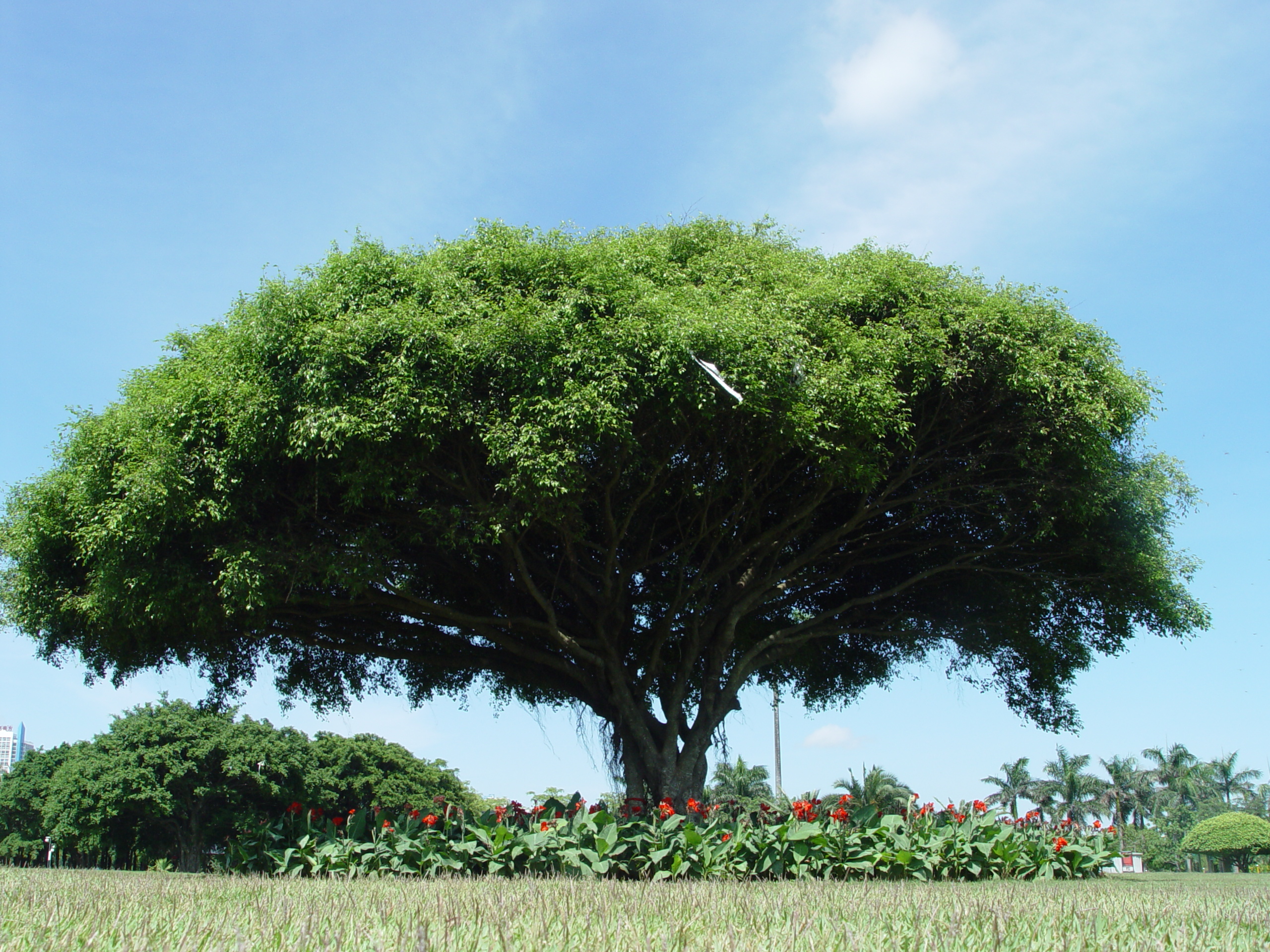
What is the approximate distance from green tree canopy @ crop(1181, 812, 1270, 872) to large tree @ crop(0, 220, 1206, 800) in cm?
3061

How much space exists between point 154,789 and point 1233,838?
45.2m

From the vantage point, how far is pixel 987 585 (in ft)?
59.1

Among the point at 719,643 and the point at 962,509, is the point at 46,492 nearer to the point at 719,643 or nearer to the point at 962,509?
the point at 719,643

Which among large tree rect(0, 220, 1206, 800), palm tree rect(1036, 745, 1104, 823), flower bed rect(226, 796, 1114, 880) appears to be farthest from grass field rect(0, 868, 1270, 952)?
palm tree rect(1036, 745, 1104, 823)

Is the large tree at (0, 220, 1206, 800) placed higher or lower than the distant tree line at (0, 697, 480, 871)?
higher

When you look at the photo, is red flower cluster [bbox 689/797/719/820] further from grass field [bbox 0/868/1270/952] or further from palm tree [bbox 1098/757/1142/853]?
palm tree [bbox 1098/757/1142/853]

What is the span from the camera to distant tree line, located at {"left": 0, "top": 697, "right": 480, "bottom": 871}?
31.6 metres

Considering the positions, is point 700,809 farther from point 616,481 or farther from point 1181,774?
point 1181,774

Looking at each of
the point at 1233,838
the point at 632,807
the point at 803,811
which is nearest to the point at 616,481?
the point at 632,807

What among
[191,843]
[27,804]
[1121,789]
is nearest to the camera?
[191,843]

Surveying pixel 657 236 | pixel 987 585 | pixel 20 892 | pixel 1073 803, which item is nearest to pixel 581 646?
pixel 657 236

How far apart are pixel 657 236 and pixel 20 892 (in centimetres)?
1259

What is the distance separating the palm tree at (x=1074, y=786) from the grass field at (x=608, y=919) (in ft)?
222

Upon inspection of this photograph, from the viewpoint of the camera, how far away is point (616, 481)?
13133 mm
